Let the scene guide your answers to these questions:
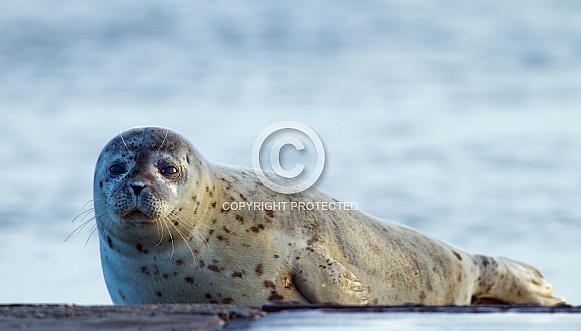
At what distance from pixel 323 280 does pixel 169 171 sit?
86 cm

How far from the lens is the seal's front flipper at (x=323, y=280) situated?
5.86m

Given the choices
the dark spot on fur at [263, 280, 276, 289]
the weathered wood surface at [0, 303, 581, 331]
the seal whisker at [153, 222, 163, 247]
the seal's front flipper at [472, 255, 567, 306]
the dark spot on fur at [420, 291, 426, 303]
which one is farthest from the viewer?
the seal's front flipper at [472, 255, 567, 306]

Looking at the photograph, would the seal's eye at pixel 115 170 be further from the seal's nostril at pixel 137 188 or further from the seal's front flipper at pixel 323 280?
the seal's front flipper at pixel 323 280

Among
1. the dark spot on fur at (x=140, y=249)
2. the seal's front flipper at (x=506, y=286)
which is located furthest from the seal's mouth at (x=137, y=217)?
the seal's front flipper at (x=506, y=286)

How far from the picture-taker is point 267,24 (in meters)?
21.2

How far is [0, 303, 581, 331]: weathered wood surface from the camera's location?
3.69m

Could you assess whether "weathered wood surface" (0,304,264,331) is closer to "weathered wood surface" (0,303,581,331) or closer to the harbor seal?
"weathered wood surface" (0,303,581,331)

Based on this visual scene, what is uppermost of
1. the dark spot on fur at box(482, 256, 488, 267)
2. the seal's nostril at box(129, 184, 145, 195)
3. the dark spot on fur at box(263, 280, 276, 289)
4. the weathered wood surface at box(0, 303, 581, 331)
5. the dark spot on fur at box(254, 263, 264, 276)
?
the seal's nostril at box(129, 184, 145, 195)

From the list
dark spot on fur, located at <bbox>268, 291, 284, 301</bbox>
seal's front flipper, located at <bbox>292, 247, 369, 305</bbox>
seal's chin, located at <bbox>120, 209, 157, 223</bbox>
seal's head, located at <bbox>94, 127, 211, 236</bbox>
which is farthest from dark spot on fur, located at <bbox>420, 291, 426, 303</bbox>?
seal's chin, located at <bbox>120, 209, 157, 223</bbox>

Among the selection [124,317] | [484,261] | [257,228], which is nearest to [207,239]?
[257,228]

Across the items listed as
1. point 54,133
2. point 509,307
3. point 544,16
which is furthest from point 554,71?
point 509,307

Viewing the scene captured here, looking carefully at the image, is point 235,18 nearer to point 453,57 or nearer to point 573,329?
point 453,57

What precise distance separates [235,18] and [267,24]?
827mm

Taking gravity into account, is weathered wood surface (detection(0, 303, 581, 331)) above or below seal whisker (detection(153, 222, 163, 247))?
below
